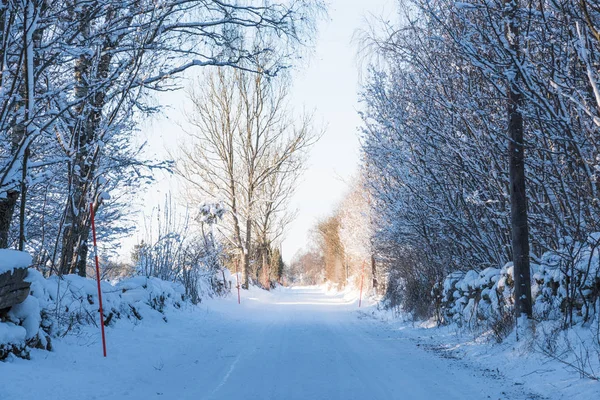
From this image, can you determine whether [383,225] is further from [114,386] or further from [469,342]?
[114,386]

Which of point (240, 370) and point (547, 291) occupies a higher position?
point (547, 291)

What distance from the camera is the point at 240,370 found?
7391mm

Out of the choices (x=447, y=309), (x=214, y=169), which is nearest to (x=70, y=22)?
(x=447, y=309)

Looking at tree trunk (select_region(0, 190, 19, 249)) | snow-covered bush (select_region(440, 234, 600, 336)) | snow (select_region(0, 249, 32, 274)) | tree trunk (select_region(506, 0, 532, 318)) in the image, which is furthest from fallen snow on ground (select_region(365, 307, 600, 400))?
tree trunk (select_region(0, 190, 19, 249))

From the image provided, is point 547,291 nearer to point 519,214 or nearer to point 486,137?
point 519,214

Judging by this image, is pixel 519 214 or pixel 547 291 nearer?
pixel 547 291

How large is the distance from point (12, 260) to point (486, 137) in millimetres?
7726

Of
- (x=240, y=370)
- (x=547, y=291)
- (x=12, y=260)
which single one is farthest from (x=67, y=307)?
(x=547, y=291)

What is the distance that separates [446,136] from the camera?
11.1 metres

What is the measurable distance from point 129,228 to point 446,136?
8.48 meters

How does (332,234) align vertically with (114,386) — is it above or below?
above

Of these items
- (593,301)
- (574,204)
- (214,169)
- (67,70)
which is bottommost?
(593,301)

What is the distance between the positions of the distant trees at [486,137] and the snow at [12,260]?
5.93 meters

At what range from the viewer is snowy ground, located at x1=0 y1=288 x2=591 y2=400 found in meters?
5.88
